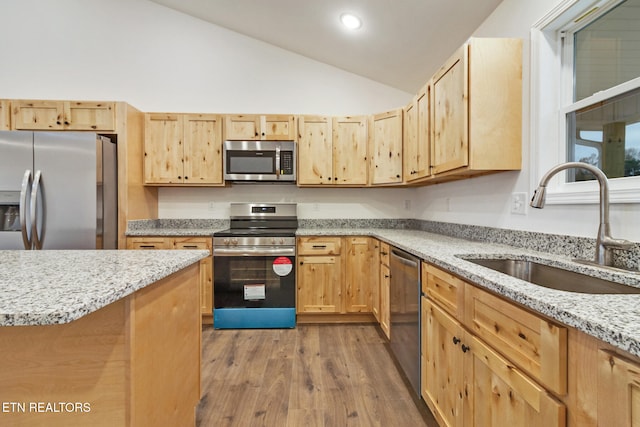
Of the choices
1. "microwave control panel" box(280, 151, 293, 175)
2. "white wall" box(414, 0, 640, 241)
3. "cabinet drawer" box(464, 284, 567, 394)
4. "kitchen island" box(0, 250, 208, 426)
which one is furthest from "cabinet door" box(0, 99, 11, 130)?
"white wall" box(414, 0, 640, 241)

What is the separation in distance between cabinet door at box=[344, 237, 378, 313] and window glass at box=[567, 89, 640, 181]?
5.67 feet

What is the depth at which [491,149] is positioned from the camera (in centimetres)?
A: 168

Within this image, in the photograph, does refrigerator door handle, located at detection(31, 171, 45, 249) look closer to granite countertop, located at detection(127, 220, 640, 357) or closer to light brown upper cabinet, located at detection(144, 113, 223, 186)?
light brown upper cabinet, located at detection(144, 113, 223, 186)

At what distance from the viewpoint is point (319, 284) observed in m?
2.84

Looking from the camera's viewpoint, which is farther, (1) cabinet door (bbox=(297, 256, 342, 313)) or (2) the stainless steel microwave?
(2) the stainless steel microwave

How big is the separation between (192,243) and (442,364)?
238 cm

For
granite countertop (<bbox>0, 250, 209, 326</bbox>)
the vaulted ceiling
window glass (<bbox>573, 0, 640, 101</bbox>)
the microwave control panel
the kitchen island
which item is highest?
the vaulted ceiling

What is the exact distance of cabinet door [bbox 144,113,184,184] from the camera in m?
3.01

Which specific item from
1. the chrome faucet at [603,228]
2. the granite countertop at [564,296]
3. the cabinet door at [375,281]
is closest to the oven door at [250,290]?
the cabinet door at [375,281]

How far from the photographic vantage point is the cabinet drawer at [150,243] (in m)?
2.75

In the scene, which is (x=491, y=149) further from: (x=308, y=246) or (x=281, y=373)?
(x=281, y=373)

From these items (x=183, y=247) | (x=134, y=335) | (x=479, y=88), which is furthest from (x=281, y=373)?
(x=479, y=88)

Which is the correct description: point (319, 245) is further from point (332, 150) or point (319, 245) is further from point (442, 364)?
point (442, 364)

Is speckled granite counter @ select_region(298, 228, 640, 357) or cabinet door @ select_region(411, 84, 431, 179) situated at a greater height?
cabinet door @ select_region(411, 84, 431, 179)
